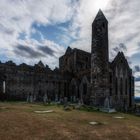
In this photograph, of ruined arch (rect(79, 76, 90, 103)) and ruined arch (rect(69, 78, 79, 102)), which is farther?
ruined arch (rect(69, 78, 79, 102))

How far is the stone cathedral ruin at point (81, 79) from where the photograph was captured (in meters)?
31.9

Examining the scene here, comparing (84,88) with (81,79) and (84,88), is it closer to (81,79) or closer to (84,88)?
(84,88)

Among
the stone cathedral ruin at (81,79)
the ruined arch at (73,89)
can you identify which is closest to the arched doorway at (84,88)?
the stone cathedral ruin at (81,79)

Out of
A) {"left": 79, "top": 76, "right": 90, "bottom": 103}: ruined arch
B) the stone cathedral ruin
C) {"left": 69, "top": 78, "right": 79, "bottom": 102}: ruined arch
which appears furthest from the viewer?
{"left": 69, "top": 78, "right": 79, "bottom": 102}: ruined arch

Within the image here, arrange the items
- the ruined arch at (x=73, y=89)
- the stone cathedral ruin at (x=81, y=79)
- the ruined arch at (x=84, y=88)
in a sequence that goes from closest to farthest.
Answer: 1. the stone cathedral ruin at (x=81, y=79)
2. the ruined arch at (x=84, y=88)
3. the ruined arch at (x=73, y=89)

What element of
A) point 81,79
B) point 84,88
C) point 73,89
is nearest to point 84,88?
point 84,88

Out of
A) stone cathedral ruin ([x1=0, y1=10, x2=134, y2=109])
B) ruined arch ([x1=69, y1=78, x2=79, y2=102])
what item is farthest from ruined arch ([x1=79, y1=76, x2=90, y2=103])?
ruined arch ([x1=69, y1=78, x2=79, y2=102])

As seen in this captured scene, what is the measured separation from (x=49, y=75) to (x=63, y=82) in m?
3.86

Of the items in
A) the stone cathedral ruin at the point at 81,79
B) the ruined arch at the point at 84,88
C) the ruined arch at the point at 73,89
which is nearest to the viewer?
the stone cathedral ruin at the point at 81,79

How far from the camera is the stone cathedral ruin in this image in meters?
31.9

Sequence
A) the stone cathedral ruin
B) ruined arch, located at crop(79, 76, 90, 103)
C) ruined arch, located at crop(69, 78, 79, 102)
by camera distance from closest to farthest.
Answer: the stone cathedral ruin
ruined arch, located at crop(79, 76, 90, 103)
ruined arch, located at crop(69, 78, 79, 102)

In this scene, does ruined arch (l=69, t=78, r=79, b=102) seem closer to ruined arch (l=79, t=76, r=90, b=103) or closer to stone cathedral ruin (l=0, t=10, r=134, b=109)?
stone cathedral ruin (l=0, t=10, r=134, b=109)

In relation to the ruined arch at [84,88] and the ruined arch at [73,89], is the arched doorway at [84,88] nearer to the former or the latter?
the ruined arch at [84,88]

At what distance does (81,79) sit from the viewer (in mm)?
41969
